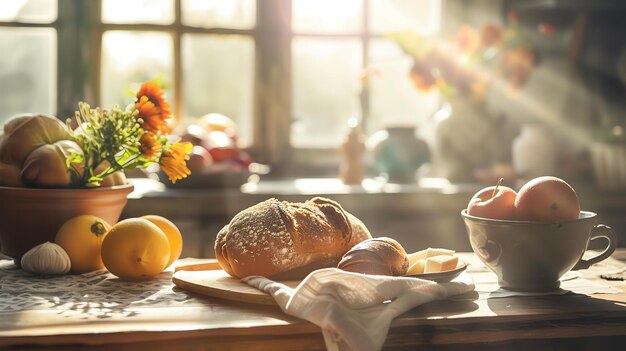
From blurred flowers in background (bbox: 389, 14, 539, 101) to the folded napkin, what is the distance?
1.60 metres

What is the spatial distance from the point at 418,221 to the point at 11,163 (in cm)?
141

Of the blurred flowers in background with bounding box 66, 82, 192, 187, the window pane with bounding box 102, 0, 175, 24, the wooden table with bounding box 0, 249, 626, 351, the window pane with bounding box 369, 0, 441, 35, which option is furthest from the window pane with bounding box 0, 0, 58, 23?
the wooden table with bounding box 0, 249, 626, 351

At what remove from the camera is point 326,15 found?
110 inches

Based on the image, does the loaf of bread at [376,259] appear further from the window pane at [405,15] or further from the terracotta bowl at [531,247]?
the window pane at [405,15]

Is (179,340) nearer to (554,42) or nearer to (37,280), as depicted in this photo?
(37,280)

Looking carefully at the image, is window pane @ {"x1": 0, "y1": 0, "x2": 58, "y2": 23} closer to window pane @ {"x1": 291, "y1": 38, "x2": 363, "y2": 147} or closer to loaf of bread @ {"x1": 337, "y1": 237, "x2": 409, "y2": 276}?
window pane @ {"x1": 291, "y1": 38, "x2": 363, "y2": 147}

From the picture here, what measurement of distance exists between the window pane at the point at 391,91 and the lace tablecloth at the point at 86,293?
5.59ft

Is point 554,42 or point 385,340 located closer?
point 385,340

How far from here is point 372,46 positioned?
112 inches

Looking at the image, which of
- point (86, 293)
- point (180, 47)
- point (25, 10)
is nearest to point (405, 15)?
point (180, 47)

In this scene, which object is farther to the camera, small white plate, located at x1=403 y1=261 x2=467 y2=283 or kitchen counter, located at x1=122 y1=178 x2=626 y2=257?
kitchen counter, located at x1=122 y1=178 x2=626 y2=257

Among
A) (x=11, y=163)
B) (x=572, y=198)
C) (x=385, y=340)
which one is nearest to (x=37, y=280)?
(x=11, y=163)

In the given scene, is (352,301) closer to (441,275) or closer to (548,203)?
(441,275)

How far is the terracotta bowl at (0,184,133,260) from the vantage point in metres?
Answer: 1.26
